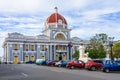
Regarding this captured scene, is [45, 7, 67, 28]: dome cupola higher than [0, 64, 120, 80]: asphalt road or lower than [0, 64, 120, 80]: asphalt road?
higher

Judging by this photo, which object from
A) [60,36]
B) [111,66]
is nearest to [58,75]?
[111,66]

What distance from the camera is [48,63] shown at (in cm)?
6500

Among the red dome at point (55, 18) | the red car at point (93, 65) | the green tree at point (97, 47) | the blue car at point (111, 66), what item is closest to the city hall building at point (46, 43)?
the red dome at point (55, 18)

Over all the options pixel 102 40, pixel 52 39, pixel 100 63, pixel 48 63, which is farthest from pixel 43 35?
pixel 100 63

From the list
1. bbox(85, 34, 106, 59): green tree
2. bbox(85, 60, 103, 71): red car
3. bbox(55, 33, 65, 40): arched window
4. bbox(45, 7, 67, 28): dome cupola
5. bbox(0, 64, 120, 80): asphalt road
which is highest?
bbox(45, 7, 67, 28): dome cupola

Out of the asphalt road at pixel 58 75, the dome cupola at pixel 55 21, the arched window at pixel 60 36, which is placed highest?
the dome cupola at pixel 55 21

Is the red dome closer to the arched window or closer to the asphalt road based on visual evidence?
the arched window

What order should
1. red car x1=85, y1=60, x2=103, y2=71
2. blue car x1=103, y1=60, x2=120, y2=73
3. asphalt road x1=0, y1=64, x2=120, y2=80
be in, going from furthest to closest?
red car x1=85, y1=60, x2=103, y2=71
blue car x1=103, y1=60, x2=120, y2=73
asphalt road x1=0, y1=64, x2=120, y2=80

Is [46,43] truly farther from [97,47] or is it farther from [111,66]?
[111,66]

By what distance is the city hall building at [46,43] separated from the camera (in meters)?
110

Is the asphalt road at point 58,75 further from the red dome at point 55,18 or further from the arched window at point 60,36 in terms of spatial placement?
the arched window at point 60,36

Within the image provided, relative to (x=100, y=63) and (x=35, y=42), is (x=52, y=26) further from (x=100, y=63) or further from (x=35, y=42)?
(x=100, y=63)

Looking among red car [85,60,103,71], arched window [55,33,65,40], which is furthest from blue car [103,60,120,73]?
arched window [55,33,65,40]

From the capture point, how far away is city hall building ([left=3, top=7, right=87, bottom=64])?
361 ft
